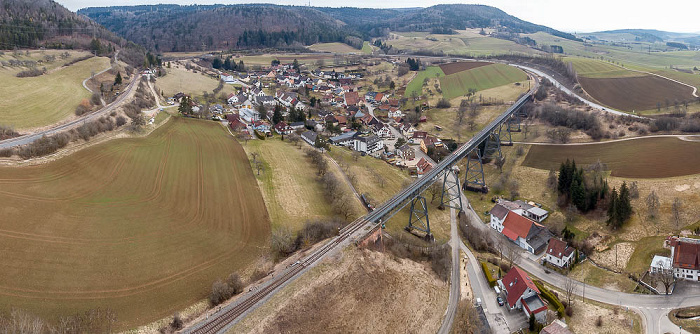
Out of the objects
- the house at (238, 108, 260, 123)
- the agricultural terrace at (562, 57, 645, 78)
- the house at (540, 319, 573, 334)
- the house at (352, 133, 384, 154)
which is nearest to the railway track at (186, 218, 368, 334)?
the house at (540, 319, 573, 334)

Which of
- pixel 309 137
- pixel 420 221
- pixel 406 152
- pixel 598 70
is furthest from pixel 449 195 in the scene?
pixel 598 70

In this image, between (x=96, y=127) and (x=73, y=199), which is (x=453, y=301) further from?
(x=96, y=127)

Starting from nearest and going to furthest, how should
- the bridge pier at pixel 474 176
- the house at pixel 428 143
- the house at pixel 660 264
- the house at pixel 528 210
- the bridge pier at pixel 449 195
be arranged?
the house at pixel 660 264
the house at pixel 528 210
the bridge pier at pixel 449 195
the bridge pier at pixel 474 176
the house at pixel 428 143

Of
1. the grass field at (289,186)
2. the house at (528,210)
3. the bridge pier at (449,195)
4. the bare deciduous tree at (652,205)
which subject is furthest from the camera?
the bridge pier at (449,195)

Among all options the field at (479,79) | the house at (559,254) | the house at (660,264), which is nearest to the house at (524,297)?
the house at (559,254)

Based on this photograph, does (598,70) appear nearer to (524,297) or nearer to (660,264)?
(660,264)

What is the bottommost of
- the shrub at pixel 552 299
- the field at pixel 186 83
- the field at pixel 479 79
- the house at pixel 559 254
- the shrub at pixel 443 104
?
the shrub at pixel 552 299

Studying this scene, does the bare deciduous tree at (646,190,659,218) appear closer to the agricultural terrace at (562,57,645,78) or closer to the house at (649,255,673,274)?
the house at (649,255,673,274)

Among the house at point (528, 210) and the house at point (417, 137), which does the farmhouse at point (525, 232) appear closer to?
the house at point (528, 210)
